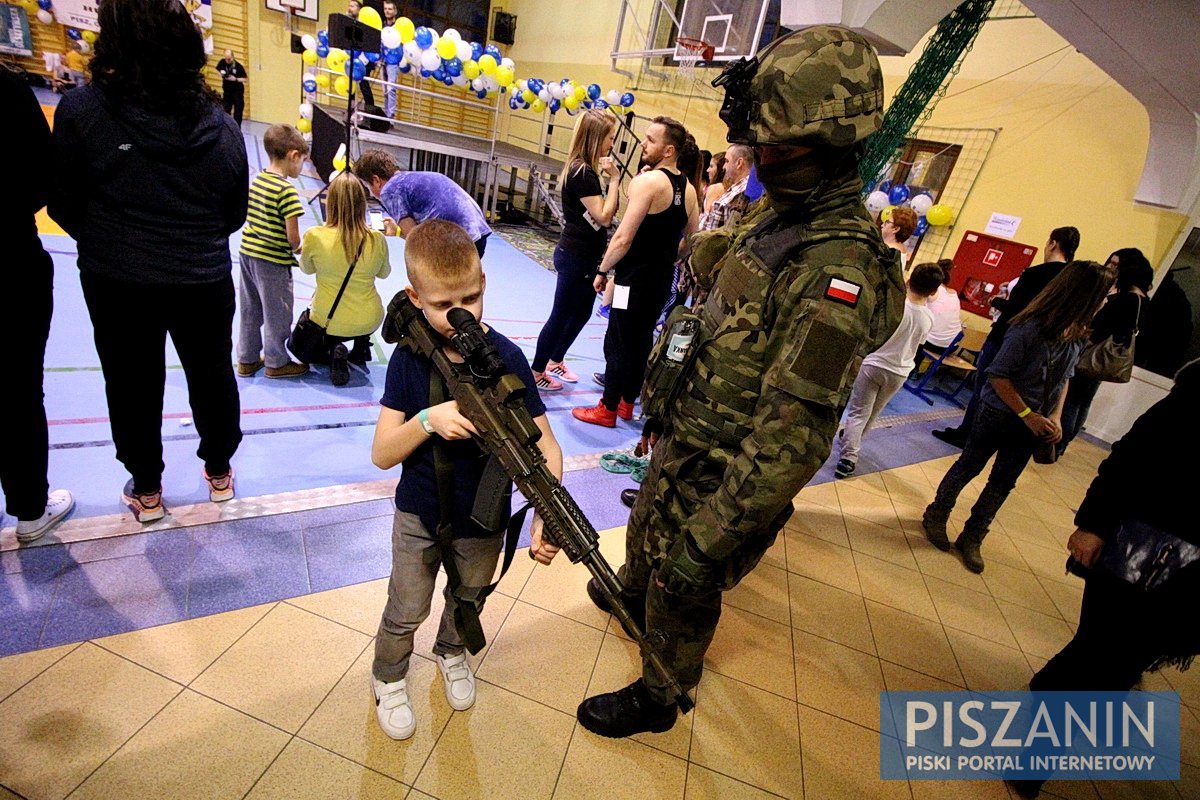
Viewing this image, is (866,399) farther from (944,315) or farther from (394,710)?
(394,710)

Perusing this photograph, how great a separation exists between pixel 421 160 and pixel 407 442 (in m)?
8.99

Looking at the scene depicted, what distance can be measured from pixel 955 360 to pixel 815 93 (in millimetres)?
5857

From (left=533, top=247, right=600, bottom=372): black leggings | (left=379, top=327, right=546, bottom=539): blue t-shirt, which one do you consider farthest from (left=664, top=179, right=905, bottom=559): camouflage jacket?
(left=533, top=247, right=600, bottom=372): black leggings

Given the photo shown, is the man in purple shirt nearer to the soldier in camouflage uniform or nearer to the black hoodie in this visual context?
the black hoodie

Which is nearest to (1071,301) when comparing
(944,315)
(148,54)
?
(944,315)

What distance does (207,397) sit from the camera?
2.09 metres

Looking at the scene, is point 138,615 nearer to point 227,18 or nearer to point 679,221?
point 679,221

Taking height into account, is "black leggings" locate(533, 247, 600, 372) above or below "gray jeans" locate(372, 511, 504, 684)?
above

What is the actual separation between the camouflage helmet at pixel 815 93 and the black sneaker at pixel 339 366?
9.96 feet

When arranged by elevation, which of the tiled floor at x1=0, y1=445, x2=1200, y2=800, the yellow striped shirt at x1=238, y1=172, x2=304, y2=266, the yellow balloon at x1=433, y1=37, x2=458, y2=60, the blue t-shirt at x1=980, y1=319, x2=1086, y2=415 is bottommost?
the tiled floor at x1=0, y1=445, x2=1200, y2=800

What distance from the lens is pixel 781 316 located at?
48.9 inches

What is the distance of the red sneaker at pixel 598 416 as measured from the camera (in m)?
3.67

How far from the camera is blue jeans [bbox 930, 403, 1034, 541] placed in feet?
→ 9.27

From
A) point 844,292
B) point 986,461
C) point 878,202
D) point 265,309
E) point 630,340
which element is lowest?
point 265,309
